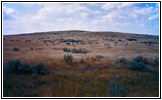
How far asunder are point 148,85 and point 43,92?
15.8 feet

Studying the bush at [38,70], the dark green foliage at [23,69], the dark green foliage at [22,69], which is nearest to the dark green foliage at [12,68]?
the dark green foliage at [22,69]

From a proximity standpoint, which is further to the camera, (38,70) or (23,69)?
(38,70)

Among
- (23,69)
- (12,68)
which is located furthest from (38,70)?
(12,68)

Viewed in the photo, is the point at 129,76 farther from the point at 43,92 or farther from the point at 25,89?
the point at 25,89

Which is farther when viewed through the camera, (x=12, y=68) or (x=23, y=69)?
(x=12, y=68)

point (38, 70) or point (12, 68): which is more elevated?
point (12, 68)

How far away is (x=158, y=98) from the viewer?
217 inches

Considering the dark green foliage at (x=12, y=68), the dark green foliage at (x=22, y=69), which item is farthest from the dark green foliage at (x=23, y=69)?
the dark green foliage at (x=12, y=68)

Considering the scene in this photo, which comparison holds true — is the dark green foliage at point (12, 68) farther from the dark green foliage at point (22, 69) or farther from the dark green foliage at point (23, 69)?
the dark green foliage at point (23, 69)

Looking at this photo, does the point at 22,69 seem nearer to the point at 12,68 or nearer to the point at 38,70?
the point at 12,68

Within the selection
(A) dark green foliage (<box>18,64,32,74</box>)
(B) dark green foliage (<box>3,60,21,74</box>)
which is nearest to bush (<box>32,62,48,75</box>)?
(A) dark green foliage (<box>18,64,32,74</box>)

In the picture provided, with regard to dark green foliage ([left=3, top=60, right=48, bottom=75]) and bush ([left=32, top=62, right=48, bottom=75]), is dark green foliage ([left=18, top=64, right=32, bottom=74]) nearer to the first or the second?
dark green foliage ([left=3, top=60, right=48, bottom=75])

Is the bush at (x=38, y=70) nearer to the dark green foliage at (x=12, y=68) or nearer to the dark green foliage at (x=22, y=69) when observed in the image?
the dark green foliage at (x=22, y=69)

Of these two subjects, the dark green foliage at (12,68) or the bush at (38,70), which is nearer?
the bush at (38,70)
